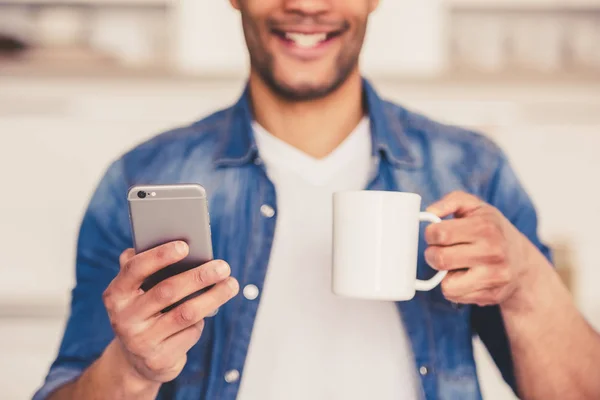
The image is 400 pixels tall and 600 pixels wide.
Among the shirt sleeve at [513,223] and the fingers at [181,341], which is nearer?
the fingers at [181,341]

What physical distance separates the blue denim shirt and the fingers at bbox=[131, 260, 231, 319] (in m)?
0.23

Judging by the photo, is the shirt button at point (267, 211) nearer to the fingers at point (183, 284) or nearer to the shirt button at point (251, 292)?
the shirt button at point (251, 292)

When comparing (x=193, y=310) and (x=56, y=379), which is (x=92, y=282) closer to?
(x=56, y=379)

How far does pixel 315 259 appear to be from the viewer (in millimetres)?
877

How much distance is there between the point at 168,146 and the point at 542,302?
1.85ft

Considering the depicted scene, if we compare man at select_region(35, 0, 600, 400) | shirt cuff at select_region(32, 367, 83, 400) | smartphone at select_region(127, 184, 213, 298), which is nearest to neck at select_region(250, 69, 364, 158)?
man at select_region(35, 0, 600, 400)

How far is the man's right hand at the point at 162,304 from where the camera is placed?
62 centimetres

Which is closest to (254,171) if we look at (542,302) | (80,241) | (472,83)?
(80,241)

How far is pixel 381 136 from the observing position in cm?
94

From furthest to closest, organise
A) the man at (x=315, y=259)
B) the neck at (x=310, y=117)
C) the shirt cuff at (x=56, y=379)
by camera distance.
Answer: the neck at (x=310, y=117)
the shirt cuff at (x=56, y=379)
the man at (x=315, y=259)

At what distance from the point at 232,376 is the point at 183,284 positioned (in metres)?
0.25

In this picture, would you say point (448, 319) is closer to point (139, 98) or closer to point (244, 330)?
point (244, 330)

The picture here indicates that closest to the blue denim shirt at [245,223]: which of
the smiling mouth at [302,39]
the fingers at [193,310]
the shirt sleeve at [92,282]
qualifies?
the shirt sleeve at [92,282]

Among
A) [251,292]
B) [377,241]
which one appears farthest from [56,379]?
[377,241]
